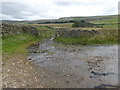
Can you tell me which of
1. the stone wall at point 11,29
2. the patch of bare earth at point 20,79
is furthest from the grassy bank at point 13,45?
the patch of bare earth at point 20,79

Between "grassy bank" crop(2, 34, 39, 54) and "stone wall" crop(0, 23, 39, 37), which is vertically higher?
"stone wall" crop(0, 23, 39, 37)

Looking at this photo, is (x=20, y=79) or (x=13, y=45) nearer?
(x=20, y=79)

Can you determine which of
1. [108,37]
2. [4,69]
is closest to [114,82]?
[4,69]

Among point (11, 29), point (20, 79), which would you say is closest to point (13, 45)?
point (11, 29)

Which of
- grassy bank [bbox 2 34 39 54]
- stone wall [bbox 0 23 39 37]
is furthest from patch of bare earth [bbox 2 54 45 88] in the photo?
stone wall [bbox 0 23 39 37]

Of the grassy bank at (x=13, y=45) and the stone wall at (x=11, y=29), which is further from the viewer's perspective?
the stone wall at (x=11, y=29)

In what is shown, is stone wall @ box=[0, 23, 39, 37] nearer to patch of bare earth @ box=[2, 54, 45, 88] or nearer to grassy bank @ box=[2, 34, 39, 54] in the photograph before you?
grassy bank @ box=[2, 34, 39, 54]

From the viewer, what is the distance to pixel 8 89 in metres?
7.26

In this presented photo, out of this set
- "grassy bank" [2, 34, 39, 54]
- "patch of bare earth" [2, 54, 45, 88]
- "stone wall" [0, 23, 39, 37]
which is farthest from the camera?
"stone wall" [0, 23, 39, 37]

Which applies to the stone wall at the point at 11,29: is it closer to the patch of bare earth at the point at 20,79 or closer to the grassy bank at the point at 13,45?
the grassy bank at the point at 13,45

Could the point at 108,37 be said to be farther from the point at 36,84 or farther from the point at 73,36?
the point at 36,84

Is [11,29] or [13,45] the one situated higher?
[11,29]

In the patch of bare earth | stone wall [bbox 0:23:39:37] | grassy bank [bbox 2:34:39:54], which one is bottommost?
the patch of bare earth

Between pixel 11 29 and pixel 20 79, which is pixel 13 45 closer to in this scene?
pixel 11 29
